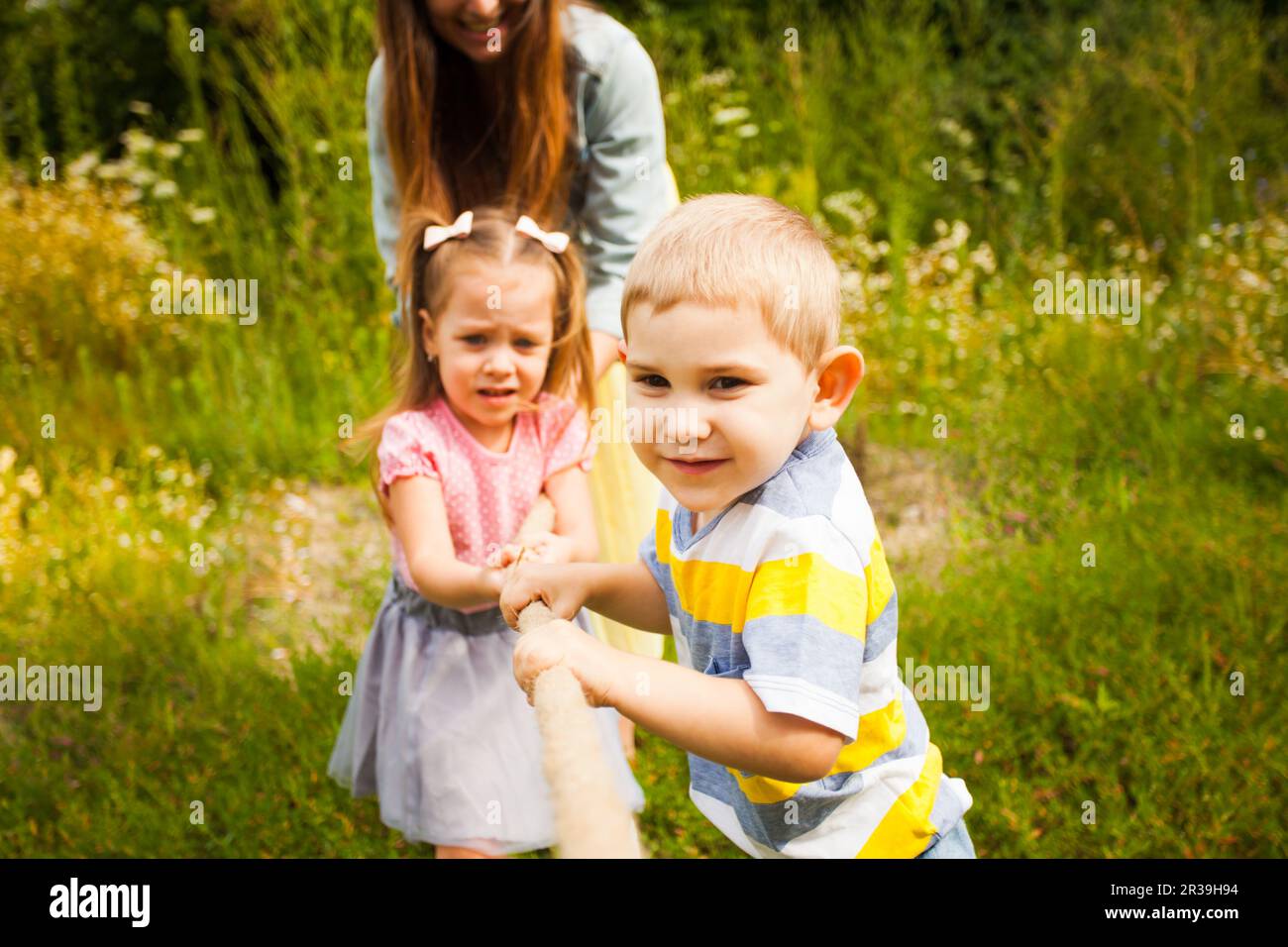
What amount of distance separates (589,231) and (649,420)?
61.3 inches

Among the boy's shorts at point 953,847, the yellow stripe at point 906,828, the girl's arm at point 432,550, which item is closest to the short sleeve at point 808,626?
the yellow stripe at point 906,828

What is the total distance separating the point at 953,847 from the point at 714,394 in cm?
76

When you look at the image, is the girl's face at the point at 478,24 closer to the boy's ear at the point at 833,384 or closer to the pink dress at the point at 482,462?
the pink dress at the point at 482,462

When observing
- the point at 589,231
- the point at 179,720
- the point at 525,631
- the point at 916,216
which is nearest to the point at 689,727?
the point at 525,631

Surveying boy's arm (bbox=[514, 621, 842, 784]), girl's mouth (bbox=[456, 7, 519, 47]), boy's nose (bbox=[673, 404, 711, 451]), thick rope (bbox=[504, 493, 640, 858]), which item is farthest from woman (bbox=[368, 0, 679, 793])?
thick rope (bbox=[504, 493, 640, 858])

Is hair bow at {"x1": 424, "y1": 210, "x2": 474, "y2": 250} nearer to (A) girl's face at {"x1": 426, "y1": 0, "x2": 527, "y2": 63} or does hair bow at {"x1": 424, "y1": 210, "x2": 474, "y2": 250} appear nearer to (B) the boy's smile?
(A) girl's face at {"x1": 426, "y1": 0, "x2": 527, "y2": 63}

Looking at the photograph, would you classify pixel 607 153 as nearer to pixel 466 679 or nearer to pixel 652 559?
pixel 466 679

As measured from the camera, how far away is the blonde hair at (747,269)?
1.54 m

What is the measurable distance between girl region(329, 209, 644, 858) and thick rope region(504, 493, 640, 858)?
1.11 m

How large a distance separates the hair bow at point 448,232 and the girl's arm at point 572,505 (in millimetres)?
538

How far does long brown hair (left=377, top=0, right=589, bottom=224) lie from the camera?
2.78 m

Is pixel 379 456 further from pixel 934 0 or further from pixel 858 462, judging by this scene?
pixel 934 0

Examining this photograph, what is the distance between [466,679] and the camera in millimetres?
2721

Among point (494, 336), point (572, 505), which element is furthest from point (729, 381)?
point (572, 505)
